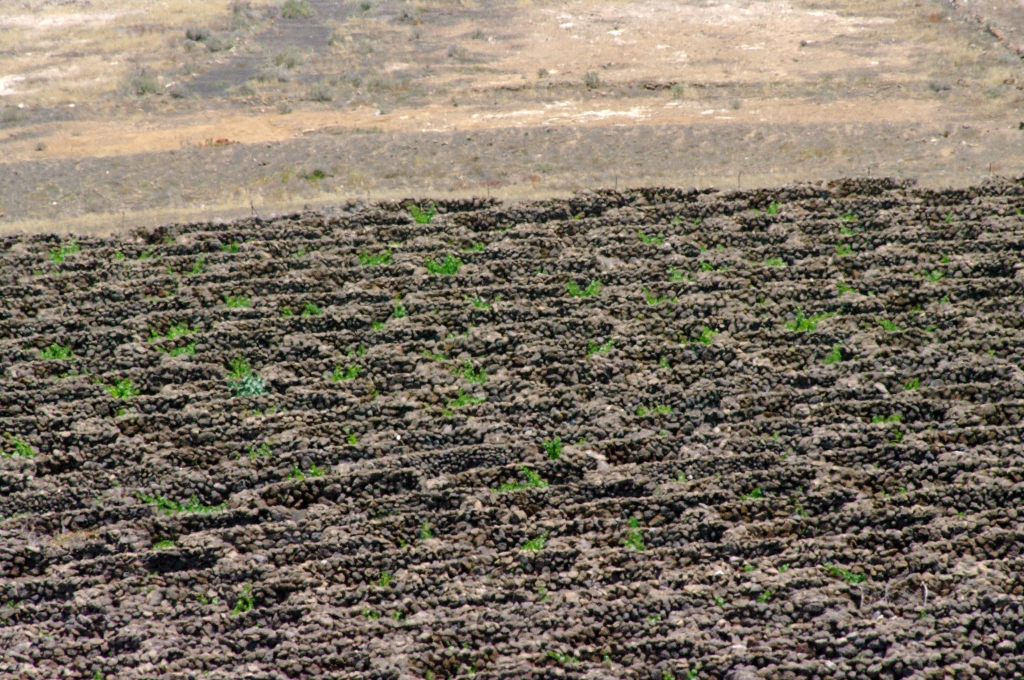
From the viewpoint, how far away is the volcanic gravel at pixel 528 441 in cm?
735

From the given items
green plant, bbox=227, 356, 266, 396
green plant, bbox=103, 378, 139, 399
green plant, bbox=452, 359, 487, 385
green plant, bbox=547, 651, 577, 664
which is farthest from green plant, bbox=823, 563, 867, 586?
green plant, bbox=103, 378, 139, 399

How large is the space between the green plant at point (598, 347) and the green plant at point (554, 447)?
1418mm

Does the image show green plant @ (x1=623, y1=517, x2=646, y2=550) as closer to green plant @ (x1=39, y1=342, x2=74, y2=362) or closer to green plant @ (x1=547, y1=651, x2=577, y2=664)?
green plant @ (x1=547, y1=651, x2=577, y2=664)

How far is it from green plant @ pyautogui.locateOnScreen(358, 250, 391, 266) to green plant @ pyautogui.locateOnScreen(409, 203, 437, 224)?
889 millimetres

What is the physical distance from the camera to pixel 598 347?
10492 mm

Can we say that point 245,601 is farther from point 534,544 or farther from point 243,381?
point 243,381

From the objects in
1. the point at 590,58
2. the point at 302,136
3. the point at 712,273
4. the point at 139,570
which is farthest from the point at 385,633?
the point at 590,58

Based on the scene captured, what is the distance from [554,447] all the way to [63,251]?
23.4 ft

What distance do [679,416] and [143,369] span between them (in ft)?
17.9

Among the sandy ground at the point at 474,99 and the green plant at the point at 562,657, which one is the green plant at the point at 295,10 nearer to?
the sandy ground at the point at 474,99

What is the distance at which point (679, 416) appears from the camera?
9.45 meters

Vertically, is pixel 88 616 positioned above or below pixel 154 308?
below

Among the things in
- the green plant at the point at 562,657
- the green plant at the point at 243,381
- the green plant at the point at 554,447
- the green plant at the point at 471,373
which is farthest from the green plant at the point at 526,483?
the green plant at the point at 243,381

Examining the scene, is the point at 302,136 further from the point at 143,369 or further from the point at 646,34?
the point at 646,34
